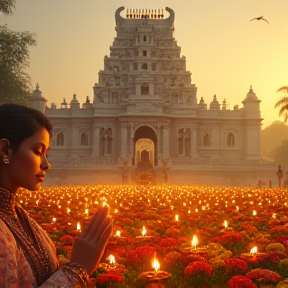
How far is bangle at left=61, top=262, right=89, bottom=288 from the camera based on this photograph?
9.40ft

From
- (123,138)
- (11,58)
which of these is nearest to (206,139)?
(123,138)

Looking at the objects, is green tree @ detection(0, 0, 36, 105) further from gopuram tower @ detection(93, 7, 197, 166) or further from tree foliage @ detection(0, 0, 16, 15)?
gopuram tower @ detection(93, 7, 197, 166)

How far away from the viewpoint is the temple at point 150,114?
4959 cm

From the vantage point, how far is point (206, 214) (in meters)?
10.2

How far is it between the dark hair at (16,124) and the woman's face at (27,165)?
0.03 meters

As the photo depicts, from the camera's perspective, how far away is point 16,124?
293 cm

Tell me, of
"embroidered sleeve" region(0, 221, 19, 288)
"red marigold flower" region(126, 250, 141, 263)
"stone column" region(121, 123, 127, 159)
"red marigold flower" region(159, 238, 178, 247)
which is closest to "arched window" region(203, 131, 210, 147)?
"stone column" region(121, 123, 127, 159)

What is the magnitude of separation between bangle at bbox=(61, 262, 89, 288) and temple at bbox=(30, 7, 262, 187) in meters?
44.4

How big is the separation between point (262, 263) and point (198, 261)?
3.65 feet

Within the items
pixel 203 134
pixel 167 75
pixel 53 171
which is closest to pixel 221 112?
pixel 203 134

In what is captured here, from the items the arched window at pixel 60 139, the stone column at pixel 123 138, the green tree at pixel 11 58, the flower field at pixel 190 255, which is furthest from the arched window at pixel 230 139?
the flower field at pixel 190 255

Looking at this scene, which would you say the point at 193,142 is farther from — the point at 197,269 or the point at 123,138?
the point at 197,269

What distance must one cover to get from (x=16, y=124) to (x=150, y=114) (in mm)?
45741

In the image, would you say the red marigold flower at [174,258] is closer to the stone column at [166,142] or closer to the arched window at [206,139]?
the stone column at [166,142]
